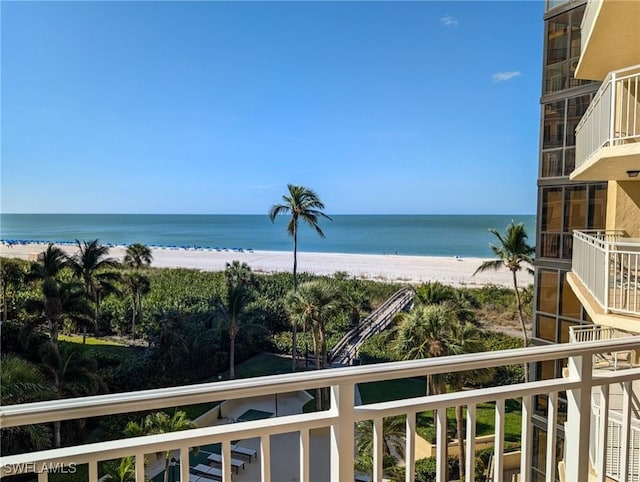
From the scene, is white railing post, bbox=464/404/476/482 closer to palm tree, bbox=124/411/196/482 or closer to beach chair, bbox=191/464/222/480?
palm tree, bbox=124/411/196/482

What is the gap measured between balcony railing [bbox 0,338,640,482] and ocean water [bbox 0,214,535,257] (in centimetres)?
2569

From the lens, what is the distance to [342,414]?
0.98m

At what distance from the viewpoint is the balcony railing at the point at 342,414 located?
79 centimetres

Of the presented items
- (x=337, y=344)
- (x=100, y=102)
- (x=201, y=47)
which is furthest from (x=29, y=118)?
(x=337, y=344)

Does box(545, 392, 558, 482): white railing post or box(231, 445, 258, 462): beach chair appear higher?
box(545, 392, 558, 482): white railing post

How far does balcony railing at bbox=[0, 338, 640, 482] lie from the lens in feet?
2.60

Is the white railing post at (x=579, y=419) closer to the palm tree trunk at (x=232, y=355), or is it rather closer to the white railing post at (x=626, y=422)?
the white railing post at (x=626, y=422)

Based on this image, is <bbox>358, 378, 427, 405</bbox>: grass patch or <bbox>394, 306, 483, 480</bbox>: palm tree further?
<bbox>358, 378, 427, 405</bbox>: grass patch

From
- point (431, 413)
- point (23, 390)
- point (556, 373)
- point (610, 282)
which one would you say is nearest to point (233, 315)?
point (431, 413)

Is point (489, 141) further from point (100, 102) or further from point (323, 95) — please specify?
point (100, 102)

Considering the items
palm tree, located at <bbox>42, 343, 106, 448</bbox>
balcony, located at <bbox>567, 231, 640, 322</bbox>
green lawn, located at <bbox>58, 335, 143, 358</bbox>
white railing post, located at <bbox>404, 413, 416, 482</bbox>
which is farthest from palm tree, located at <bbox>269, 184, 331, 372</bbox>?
white railing post, located at <bbox>404, 413, 416, 482</bbox>

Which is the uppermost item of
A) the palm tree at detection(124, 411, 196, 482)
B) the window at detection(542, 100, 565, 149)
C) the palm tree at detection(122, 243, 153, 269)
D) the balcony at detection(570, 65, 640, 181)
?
the window at detection(542, 100, 565, 149)

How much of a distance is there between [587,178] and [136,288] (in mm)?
12517

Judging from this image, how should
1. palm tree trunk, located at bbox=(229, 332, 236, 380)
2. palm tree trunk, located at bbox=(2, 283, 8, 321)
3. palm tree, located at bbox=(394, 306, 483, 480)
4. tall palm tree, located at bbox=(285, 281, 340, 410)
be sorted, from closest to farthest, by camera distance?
palm tree, located at bbox=(394, 306, 483, 480) < palm tree trunk, located at bbox=(2, 283, 8, 321) < tall palm tree, located at bbox=(285, 281, 340, 410) < palm tree trunk, located at bbox=(229, 332, 236, 380)
